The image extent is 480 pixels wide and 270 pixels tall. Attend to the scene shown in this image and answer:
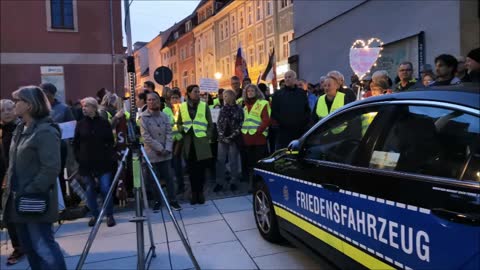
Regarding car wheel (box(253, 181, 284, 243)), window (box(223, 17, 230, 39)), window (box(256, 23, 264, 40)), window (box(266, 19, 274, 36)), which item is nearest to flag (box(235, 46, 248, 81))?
car wheel (box(253, 181, 284, 243))

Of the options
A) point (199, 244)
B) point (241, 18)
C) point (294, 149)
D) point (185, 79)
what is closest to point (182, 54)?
point (185, 79)

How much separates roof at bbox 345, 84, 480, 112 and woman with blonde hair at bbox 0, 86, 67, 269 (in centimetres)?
261

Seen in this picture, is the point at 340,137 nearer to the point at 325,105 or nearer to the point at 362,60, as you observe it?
the point at 325,105

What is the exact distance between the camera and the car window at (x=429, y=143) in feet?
7.59

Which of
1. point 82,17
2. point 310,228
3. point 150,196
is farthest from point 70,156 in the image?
point 82,17

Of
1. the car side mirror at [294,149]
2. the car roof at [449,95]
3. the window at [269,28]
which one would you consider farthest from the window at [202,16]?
the car roof at [449,95]

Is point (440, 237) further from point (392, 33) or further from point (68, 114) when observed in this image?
point (392, 33)

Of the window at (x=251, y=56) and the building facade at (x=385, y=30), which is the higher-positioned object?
the window at (x=251, y=56)


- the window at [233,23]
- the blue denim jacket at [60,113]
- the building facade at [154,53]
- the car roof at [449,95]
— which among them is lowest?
the car roof at [449,95]

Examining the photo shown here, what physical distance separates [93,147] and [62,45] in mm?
16851

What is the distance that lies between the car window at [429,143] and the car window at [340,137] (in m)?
0.27

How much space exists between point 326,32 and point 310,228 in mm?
13867

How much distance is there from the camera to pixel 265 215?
4816 mm

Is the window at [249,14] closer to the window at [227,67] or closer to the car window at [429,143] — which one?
the window at [227,67]
